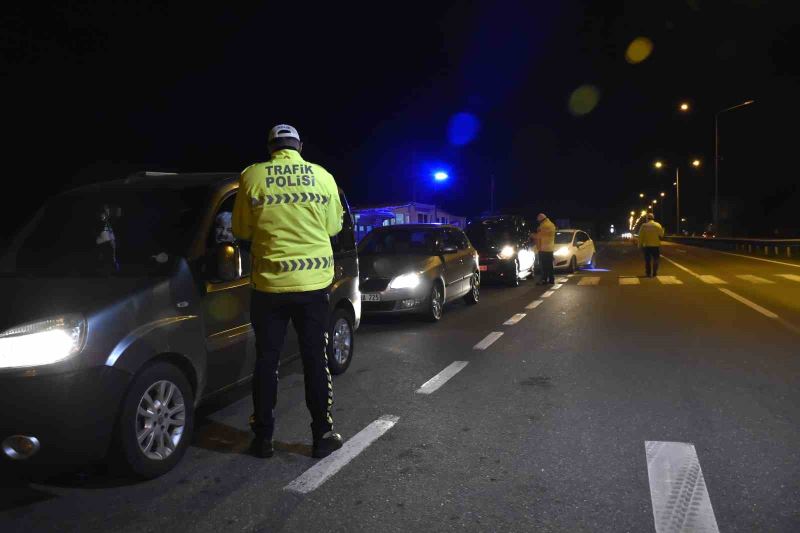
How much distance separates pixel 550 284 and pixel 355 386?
11319 millimetres

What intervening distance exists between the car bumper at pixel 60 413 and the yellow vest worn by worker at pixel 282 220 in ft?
3.35

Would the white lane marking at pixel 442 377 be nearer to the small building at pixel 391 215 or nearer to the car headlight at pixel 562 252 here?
the car headlight at pixel 562 252

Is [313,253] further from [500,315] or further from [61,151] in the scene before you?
[61,151]

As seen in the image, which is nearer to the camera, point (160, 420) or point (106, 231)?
point (160, 420)

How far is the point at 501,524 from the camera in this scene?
3064mm

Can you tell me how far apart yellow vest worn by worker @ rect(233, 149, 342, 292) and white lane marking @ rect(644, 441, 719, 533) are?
219cm

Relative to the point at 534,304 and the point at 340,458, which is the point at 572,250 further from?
the point at 340,458

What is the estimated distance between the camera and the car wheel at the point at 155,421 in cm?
351

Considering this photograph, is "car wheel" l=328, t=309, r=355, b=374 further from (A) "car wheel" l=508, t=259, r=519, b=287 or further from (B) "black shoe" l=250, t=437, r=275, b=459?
(A) "car wheel" l=508, t=259, r=519, b=287

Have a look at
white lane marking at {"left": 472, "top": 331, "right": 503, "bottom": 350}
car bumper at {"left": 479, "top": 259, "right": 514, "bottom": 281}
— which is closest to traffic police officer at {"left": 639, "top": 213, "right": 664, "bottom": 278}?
car bumper at {"left": 479, "top": 259, "right": 514, "bottom": 281}

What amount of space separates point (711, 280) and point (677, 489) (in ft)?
49.0

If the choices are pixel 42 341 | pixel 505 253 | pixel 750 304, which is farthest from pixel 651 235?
pixel 42 341

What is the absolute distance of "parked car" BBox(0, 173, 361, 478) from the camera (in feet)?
10.6

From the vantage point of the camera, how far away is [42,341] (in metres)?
3.27
